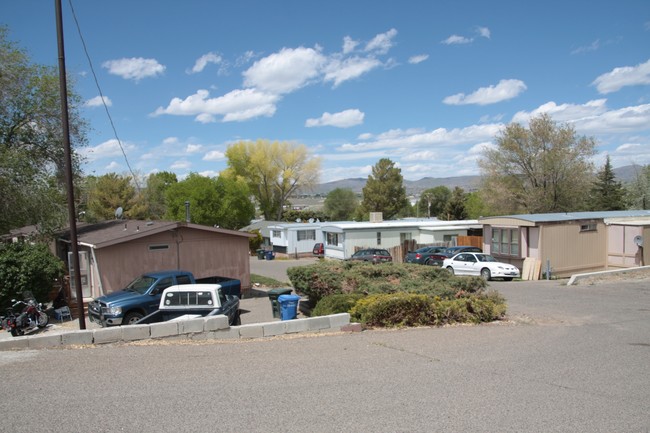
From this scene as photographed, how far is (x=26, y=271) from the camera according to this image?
17219mm

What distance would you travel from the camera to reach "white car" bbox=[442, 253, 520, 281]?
26.3 metres

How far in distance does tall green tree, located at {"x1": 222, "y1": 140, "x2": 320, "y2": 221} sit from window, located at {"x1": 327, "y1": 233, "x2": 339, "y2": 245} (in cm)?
2965

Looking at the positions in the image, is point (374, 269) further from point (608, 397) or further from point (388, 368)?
point (608, 397)

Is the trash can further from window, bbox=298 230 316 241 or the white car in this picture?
window, bbox=298 230 316 241

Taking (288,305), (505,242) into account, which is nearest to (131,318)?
(288,305)

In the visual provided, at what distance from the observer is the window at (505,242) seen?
95.4 ft

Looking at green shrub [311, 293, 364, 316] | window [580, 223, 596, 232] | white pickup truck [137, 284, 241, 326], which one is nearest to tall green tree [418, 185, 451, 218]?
window [580, 223, 596, 232]

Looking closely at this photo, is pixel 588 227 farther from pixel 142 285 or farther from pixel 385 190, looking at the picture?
pixel 385 190

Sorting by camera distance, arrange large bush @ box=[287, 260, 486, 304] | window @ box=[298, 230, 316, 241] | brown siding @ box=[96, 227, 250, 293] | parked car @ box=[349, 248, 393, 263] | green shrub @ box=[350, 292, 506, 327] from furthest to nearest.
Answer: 1. window @ box=[298, 230, 316, 241]
2. parked car @ box=[349, 248, 393, 263]
3. brown siding @ box=[96, 227, 250, 293]
4. large bush @ box=[287, 260, 486, 304]
5. green shrub @ box=[350, 292, 506, 327]

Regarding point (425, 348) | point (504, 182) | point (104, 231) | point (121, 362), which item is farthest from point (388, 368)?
point (504, 182)

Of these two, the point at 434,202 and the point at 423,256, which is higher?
the point at 434,202

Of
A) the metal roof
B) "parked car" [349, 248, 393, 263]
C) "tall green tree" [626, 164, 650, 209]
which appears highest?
"tall green tree" [626, 164, 650, 209]

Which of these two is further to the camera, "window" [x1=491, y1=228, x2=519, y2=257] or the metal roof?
"window" [x1=491, y1=228, x2=519, y2=257]

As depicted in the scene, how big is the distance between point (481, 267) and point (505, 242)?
385 cm
